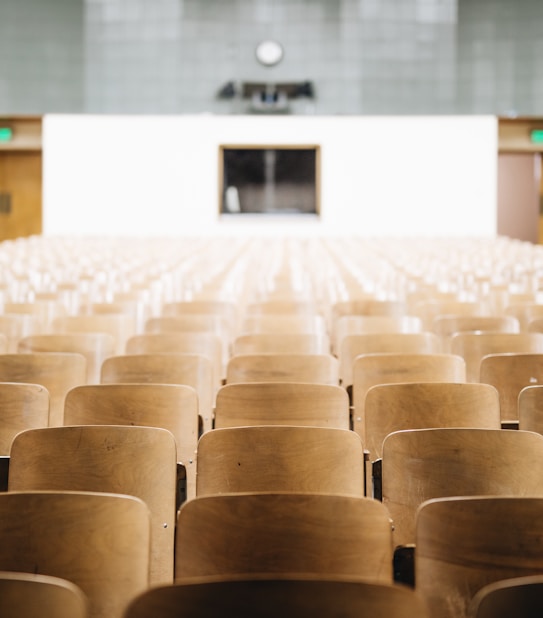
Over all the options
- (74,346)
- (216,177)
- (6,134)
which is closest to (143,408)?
(74,346)

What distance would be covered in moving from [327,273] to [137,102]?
10397mm

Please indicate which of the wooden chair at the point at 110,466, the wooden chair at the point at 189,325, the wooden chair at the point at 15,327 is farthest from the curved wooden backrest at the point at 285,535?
the wooden chair at the point at 15,327

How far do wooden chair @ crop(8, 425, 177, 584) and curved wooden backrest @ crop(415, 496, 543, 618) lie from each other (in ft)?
2.65

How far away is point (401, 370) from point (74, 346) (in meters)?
1.61

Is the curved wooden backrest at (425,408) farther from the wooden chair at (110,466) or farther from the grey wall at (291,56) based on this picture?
the grey wall at (291,56)

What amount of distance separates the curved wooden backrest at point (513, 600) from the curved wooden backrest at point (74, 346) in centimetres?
295

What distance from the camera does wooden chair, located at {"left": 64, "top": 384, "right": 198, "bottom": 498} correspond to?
9.61ft

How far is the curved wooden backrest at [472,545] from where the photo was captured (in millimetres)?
1795

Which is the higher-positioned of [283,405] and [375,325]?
[375,325]

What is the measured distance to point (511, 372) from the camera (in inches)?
141

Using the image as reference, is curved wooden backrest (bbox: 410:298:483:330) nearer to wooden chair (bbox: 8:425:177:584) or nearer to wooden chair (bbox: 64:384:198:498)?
wooden chair (bbox: 64:384:198:498)

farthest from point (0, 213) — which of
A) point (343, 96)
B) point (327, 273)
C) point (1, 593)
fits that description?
point (1, 593)

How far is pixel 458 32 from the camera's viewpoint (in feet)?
57.8

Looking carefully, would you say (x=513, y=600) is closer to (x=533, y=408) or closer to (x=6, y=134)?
(x=533, y=408)
